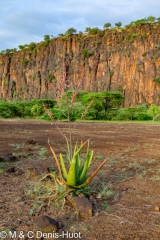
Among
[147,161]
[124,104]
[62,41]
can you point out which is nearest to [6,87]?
[62,41]

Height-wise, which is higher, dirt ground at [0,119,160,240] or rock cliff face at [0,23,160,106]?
rock cliff face at [0,23,160,106]

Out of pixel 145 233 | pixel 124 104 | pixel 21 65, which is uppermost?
pixel 21 65

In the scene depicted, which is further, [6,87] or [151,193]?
[6,87]

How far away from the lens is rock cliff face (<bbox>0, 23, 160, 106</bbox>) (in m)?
57.6

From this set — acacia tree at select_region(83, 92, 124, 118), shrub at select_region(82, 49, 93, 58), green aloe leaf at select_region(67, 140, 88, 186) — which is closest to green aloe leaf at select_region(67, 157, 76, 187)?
green aloe leaf at select_region(67, 140, 88, 186)

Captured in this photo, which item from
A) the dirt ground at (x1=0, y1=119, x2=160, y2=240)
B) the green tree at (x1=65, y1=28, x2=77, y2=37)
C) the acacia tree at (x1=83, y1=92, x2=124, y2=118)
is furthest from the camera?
the green tree at (x1=65, y1=28, x2=77, y2=37)

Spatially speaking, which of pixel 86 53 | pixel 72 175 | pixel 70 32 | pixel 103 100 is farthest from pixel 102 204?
pixel 70 32

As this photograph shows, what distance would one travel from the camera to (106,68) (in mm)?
63906

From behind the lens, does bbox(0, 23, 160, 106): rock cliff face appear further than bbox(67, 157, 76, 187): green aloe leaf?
Yes

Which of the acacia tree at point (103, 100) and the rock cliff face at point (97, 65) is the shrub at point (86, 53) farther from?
the acacia tree at point (103, 100)

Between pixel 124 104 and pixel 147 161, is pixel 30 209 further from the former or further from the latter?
pixel 124 104

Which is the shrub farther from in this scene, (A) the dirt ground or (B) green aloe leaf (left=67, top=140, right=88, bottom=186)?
(B) green aloe leaf (left=67, top=140, right=88, bottom=186)

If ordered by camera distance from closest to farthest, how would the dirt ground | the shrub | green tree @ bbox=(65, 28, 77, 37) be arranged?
the dirt ground
the shrub
green tree @ bbox=(65, 28, 77, 37)

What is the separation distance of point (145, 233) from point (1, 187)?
239cm
